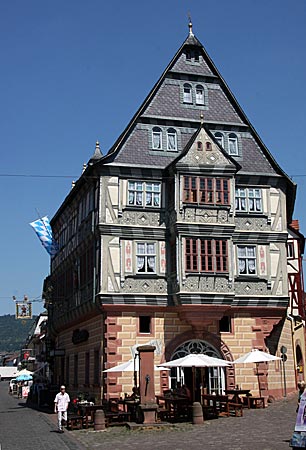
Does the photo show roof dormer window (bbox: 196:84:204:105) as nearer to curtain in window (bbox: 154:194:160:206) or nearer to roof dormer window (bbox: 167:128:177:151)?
roof dormer window (bbox: 167:128:177:151)

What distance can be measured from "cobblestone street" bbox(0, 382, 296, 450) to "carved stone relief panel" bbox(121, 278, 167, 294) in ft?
24.8

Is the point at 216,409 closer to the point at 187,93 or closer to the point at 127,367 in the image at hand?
the point at 127,367

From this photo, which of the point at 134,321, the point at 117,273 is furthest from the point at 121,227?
the point at 134,321

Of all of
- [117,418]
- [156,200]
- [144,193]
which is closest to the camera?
[117,418]

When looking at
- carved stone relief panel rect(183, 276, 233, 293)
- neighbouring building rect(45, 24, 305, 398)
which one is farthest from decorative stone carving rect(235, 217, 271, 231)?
carved stone relief panel rect(183, 276, 233, 293)

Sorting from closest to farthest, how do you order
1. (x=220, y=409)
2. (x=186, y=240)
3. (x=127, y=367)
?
(x=220, y=409) < (x=127, y=367) < (x=186, y=240)

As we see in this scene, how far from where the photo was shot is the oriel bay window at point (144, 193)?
1352 inches

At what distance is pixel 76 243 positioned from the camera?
40312 millimetres

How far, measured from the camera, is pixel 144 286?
33406mm

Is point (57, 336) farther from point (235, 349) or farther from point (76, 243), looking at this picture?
point (235, 349)

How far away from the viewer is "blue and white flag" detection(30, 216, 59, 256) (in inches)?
1797

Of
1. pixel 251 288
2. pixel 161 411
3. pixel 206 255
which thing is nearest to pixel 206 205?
pixel 206 255

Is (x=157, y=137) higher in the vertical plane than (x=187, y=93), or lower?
lower

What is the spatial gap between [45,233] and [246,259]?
16.6 meters
